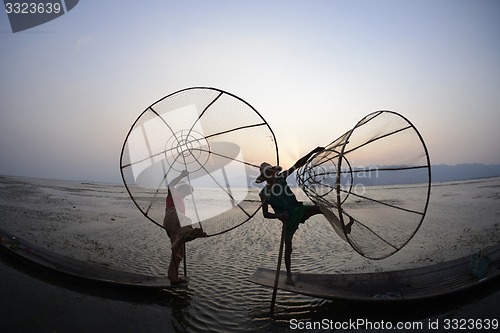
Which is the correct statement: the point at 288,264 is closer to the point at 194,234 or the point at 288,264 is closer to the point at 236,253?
the point at 194,234

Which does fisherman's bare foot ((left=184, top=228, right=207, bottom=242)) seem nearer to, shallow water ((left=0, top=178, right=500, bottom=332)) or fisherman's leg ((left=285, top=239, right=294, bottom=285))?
shallow water ((left=0, top=178, right=500, bottom=332))

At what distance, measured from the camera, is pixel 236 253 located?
7824 millimetres

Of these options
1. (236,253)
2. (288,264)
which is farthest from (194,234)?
(236,253)

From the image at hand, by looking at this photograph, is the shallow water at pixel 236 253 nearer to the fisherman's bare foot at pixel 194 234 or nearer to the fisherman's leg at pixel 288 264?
the fisherman's leg at pixel 288 264

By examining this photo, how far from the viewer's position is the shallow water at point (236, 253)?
13.7ft

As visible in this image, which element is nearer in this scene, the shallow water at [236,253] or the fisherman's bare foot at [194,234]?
the shallow water at [236,253]

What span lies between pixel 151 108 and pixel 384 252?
4640 mm

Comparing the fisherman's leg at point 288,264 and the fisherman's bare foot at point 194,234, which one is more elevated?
the fisherman's bare foot at point 194,234

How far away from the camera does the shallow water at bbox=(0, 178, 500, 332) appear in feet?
13.7

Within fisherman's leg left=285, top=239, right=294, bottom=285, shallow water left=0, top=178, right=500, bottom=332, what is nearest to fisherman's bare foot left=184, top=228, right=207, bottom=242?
shallow water left=0, top=178, right=500, bottom=332

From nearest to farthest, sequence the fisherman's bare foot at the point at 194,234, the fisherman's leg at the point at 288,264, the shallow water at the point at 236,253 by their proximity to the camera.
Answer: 1. the shallow water at the point at 236,253
2. the fisherman's leg at the point at 288,264
3. the fisherman's bare foot at the point at 194,234

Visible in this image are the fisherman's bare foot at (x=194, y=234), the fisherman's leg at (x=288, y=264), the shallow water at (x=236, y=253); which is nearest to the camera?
the shallow water at (x=236, y=253)

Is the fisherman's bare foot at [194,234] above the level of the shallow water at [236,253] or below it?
above

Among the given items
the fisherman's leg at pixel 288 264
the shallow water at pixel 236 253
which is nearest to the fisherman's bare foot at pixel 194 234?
the shallow water at pixel 236 253
